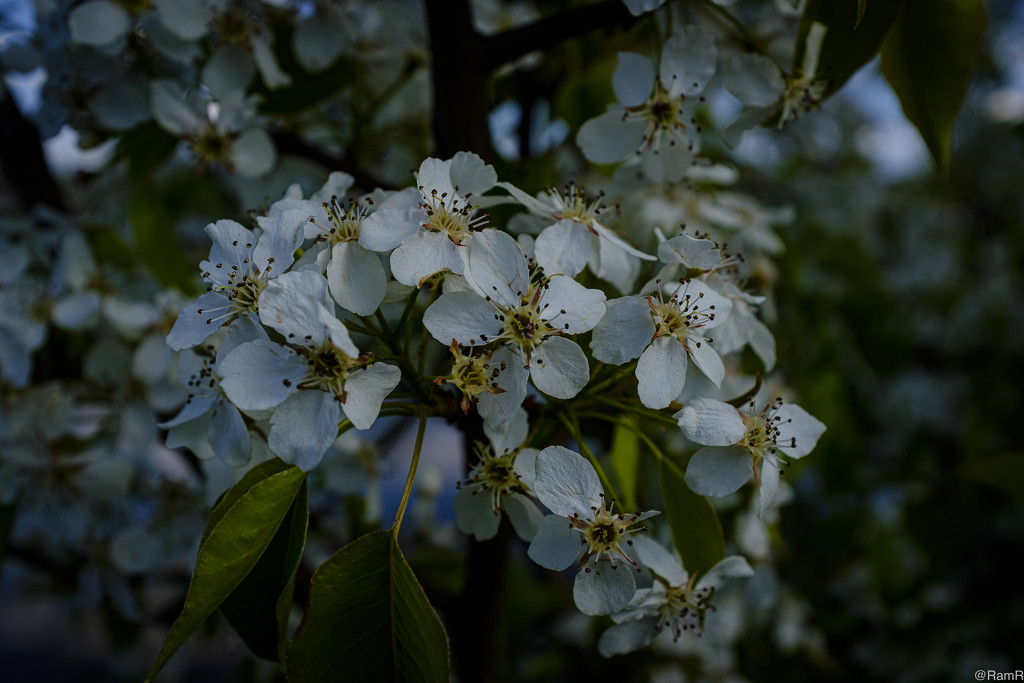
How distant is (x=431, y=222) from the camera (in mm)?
627

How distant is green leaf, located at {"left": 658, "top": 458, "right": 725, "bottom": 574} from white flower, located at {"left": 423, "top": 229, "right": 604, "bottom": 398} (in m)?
0.18

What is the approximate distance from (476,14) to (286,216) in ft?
3.07

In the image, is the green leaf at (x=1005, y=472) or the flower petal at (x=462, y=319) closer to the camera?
the flower petal at (x=462, y=319)

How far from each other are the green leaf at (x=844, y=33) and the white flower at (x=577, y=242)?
11.4 inches

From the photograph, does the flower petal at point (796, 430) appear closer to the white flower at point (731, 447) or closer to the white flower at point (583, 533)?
the white flower at point (731, 447)

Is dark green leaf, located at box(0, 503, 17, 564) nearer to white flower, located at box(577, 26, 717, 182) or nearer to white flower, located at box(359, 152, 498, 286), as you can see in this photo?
white flower, located at box(359, 152, 498, 286)

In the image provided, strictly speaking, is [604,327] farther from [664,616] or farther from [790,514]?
[790,514]

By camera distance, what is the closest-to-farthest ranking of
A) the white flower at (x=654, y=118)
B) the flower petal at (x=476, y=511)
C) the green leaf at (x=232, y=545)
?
the green leaf at (x=232, y=545) < the flower petal at (x=476, y=511) < the white flower at (x=654, y=118)

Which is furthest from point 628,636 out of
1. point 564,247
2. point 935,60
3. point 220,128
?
point 220,128

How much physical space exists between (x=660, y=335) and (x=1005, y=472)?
809 mm

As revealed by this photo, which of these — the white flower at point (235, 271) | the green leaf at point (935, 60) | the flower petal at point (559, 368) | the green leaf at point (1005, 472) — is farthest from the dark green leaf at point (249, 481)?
the green leaf at point (1005, 472)

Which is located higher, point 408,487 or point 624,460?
point 408,487

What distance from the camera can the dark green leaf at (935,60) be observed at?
850 mm

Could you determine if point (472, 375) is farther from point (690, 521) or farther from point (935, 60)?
point (935, 60)
